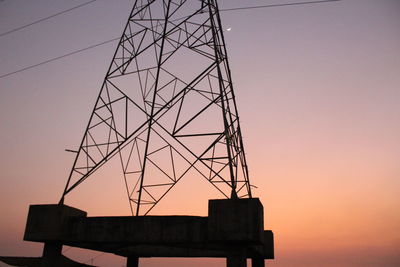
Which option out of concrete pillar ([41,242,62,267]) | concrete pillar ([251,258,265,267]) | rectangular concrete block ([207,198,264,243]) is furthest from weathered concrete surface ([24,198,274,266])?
concrete pillar ([251,258,265,267])

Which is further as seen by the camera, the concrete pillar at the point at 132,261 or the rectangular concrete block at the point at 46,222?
the concrete pillar at the point at 132,261

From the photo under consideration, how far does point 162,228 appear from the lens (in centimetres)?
1739

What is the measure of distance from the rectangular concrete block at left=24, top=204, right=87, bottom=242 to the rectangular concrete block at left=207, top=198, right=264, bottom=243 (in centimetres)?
794

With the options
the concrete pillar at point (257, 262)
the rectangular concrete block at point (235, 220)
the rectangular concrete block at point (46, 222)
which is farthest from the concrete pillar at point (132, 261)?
the rectangular concrete block at point (235, 220)

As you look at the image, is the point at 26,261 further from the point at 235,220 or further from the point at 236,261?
the point at 235,220

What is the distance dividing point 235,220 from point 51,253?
10288mm

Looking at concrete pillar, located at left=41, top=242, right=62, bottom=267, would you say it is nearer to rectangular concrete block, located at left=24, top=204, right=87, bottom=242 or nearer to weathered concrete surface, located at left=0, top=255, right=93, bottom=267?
rectangular concrete block, located at left=24, top=204, right=87, bottom=242

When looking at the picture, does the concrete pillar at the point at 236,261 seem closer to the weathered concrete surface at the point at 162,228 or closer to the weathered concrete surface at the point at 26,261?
the weathered concrete surface at the point at 162,228

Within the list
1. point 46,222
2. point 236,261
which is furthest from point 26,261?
point 236,261

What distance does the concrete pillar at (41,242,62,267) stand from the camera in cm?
1928

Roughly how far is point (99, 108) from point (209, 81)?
6.72 meters

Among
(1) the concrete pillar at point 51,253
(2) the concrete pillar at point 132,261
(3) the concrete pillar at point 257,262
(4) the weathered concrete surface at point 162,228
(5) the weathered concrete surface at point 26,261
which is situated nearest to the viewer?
(4) the weathered concrete surface at point 162,228

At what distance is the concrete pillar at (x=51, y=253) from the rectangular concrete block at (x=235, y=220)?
873cm

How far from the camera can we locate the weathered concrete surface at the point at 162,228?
15836mm
